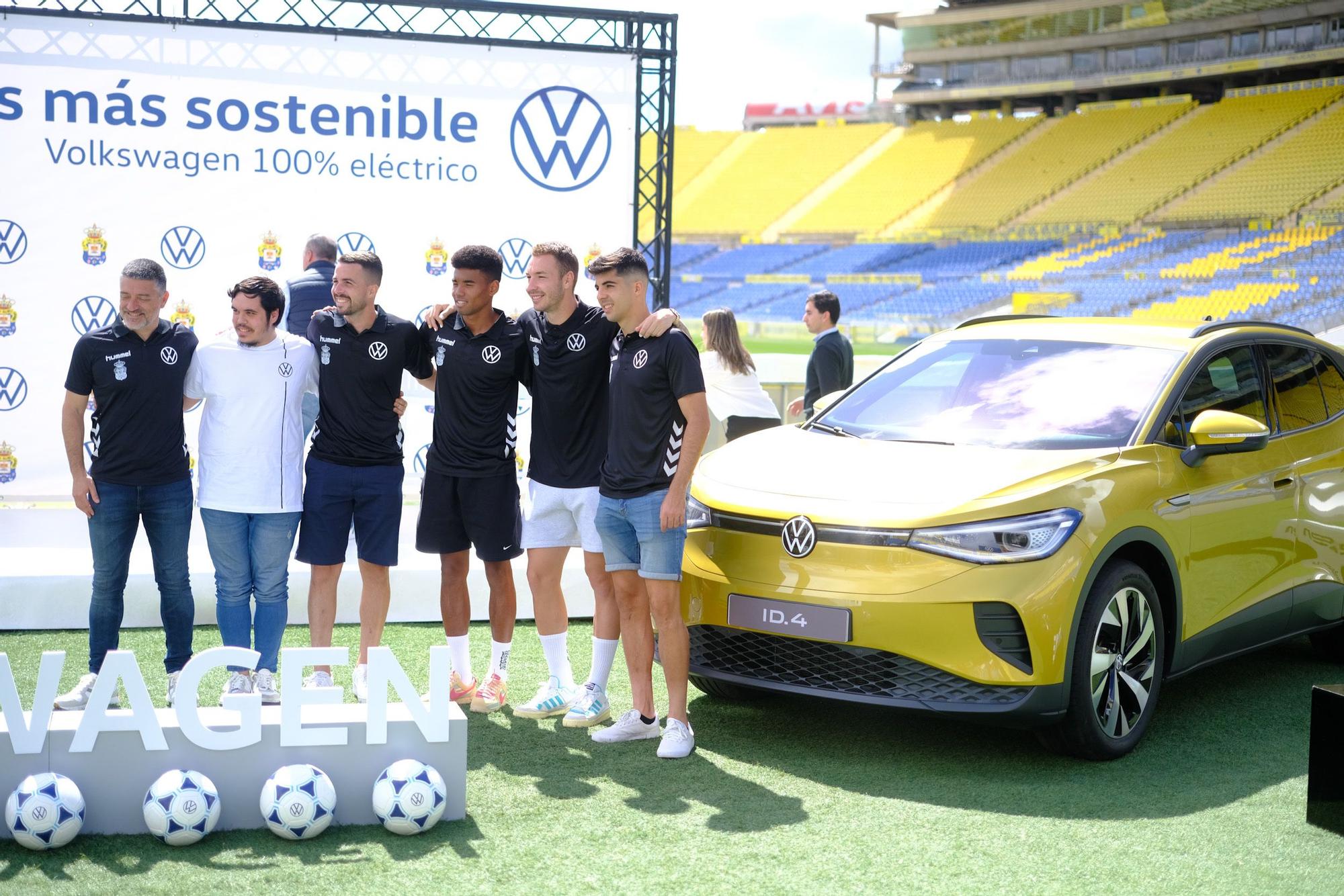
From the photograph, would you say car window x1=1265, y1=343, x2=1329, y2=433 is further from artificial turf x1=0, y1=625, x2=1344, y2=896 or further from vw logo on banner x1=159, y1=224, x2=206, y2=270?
vw logo on banner x1=159, y1=224, x2=206, y2=270

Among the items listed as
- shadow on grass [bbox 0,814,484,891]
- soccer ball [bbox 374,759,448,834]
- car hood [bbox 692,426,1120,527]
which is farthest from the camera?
car hood [bbox 692,426,1120,527]

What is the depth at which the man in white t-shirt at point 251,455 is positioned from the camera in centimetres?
497

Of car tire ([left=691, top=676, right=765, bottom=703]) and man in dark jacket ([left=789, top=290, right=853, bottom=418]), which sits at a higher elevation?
man in dark jacket ([left=789, top=290, right=853, bottom=418])

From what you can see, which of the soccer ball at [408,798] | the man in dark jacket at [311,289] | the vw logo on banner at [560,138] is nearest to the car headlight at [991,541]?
the soccer ball at [408,798]

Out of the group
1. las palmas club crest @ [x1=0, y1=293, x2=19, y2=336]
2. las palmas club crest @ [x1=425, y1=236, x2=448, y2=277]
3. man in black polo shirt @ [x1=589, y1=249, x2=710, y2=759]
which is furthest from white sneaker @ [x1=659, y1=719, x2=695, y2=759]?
las palmas club crest @ [x1=0, y1=293, x2=19, y2=336]

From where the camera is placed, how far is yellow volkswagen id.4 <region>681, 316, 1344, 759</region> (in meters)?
4.28

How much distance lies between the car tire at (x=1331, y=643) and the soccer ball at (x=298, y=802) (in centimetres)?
467

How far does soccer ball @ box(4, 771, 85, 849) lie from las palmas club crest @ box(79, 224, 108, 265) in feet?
16.8

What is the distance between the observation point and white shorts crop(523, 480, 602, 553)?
4988 mm

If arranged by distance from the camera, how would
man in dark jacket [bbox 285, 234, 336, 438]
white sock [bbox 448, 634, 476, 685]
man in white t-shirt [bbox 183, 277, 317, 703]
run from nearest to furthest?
man in white t-shirt [bbox 183, 277, 317, 703] < white sock [bbox 448, 634, 476, 685] < man in dark jacket [bbox 285, 234, 336, 438]

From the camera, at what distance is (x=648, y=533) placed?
15.2ft

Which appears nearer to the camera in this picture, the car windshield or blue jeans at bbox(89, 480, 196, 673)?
the car windshield

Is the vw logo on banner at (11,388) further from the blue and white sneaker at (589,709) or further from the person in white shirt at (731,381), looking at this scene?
the blue and white sneaker at (589,709)

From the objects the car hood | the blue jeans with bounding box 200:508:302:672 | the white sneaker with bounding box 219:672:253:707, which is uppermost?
the car hood
